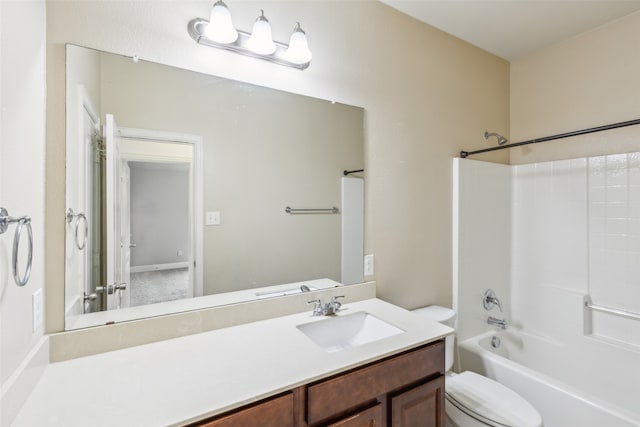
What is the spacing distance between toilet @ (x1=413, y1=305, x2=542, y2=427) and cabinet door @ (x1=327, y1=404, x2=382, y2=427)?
0.70 meters

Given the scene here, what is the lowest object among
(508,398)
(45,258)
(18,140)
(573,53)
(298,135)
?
(508,398)

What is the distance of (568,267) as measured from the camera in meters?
2.26

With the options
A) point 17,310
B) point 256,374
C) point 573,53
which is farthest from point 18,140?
point 573,53

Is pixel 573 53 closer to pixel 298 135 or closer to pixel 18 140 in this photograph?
pixel 298 135

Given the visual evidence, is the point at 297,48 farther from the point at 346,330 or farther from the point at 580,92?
the point at 580,92

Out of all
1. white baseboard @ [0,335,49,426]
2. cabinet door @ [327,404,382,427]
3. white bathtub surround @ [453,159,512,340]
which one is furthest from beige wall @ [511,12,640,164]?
white baseboard @ [0,335,49,426]

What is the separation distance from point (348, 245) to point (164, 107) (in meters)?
1.12

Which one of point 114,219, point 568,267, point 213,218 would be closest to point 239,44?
point 213,218

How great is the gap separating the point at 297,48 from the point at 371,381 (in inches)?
57.7

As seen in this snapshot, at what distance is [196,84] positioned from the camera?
4.44ft

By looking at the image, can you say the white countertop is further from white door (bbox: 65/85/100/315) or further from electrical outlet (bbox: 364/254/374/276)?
electrical outlet (bbox: 364/254/374/276)

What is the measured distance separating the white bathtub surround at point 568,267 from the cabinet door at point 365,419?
3.82 ft

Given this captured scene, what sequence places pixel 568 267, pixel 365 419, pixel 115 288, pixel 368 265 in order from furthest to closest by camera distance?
pixel 568 267 < pixel 368 265 < pixel 115 288 < pixel 365 419

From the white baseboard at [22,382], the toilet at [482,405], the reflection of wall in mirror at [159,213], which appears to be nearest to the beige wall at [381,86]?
the white baseboard at [22,382]
